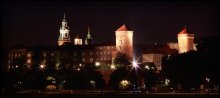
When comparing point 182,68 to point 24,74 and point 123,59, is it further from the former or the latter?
point 123,59

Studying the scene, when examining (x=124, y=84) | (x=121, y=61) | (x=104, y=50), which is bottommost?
(x=124, y=84)

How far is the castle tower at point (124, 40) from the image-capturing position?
12100 centimetres

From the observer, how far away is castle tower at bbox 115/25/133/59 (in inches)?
4764

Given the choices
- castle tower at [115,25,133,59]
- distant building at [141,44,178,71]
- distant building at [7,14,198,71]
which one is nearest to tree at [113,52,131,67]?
castle tower at [115,25,133,59]

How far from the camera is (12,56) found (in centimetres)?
15288

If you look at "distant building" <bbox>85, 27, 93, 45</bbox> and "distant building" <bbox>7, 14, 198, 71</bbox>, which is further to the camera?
"distant building" <bbox>85, 27, 93, 45</bbox>

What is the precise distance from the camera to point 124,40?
12375 cm

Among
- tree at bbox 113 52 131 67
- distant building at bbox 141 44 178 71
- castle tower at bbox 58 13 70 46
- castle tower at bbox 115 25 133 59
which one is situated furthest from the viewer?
castle tower at bbox 58 13 70 46

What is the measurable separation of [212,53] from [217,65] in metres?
2.00

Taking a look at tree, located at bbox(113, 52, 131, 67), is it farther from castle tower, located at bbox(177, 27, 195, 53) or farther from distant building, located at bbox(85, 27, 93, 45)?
distant building, located at bbox(85, 27, 93, 45)

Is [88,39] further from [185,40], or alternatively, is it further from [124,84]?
[124,84]

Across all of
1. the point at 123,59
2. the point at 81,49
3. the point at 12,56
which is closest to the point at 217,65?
the point at 123,59

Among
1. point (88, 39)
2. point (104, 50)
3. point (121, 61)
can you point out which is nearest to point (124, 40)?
point (121, 61)

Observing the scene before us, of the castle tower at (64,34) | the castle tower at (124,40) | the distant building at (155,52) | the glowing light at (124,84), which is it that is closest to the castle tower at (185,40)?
the distant building at (155,52)
